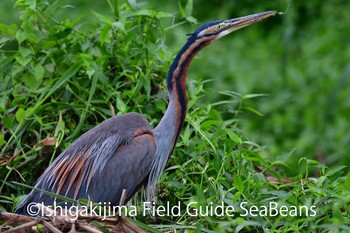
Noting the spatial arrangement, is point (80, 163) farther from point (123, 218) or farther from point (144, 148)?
point (123, 218)

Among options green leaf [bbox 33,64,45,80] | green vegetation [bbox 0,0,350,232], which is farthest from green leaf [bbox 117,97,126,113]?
green leaf [bbox 33,64,45,80]

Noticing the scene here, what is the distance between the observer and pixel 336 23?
8.79m

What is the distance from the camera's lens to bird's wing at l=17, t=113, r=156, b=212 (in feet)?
15.8

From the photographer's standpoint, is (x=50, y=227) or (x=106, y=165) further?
(x=106, y=165)

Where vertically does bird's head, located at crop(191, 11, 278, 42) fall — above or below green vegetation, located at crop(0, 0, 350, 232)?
above

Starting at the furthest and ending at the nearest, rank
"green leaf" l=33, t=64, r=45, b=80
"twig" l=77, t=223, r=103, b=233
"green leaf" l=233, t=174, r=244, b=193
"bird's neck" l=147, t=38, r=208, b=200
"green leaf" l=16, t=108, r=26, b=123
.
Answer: "green leaf" l=33, t=64, r=45, b=80 < "green leaf" l=16, t=108, r=26, b=123 < "bird's neck" l=147, t=38, r=208, b=200 < "green leaf" l=233, t=174, r=244, b=193 < "twig" l=77, t=223, r=103, b=233

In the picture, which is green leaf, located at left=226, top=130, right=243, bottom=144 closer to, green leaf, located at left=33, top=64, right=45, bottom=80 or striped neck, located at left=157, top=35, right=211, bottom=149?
striped neck, located at left=157, top=35, right=211, bottom=149

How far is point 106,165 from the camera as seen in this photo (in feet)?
15.9

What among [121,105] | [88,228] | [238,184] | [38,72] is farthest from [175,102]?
[88,228]

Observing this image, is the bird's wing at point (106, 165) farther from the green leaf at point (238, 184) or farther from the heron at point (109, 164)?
the green leaf at point (238, 184)

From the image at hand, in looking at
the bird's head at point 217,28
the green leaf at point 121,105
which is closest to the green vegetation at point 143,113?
the green leaf at point 121,105

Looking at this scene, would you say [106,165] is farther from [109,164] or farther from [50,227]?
[50,227]

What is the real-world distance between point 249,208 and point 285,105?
344 cm

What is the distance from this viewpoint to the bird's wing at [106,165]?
4.82 m
